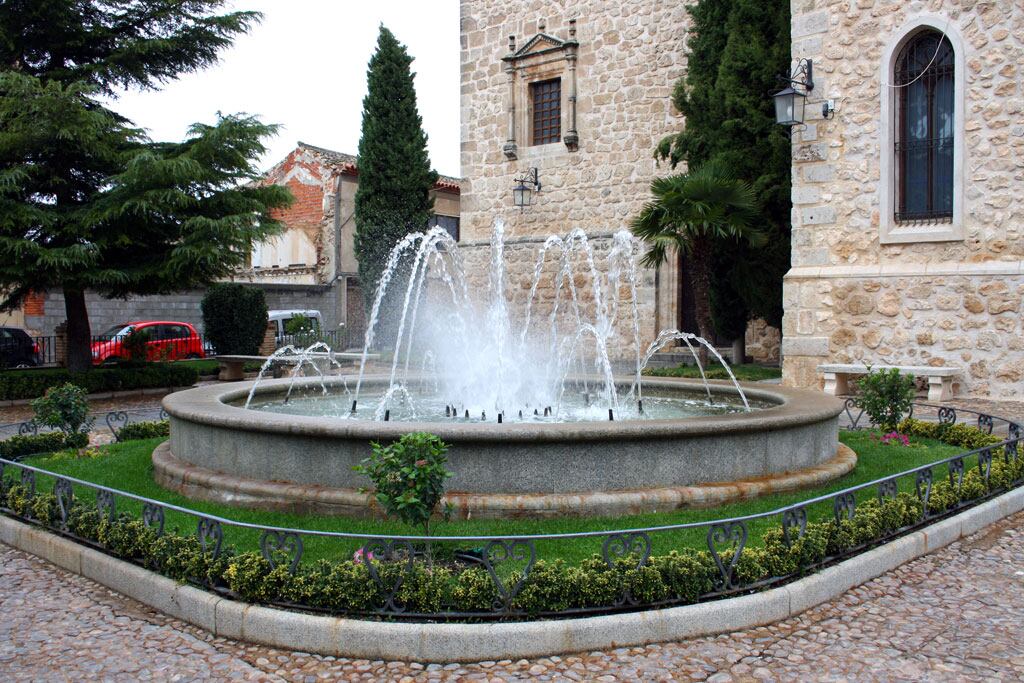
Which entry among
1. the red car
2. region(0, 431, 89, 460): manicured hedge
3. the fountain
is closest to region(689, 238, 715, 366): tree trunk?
the fountain

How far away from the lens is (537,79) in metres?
19.3

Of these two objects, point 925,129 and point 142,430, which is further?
point 925,129

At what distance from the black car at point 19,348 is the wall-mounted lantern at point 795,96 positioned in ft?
51.8

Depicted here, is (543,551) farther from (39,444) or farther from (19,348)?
(19,348)

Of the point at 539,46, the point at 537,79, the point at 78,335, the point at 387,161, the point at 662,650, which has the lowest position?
the point at 662,650

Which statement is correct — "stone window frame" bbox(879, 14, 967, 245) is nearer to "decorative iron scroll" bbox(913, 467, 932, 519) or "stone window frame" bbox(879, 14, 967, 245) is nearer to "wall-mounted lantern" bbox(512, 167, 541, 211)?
"decorative iron scroll" bbox(913, 467, 932, 519)

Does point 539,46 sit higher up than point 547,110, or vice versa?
point 539,46

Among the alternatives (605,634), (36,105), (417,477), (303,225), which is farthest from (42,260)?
(303,225)

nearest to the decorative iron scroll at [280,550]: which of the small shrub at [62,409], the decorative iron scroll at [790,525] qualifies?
the decorative iron scroll at [790,525]

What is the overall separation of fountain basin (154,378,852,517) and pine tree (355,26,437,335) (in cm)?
1682

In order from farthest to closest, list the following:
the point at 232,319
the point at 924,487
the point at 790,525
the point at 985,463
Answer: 1. the point at 232,319
2. the point at 985,463
3. the point at 924,487
4. the point at 790,525

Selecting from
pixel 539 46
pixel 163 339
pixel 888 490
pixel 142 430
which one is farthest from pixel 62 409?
pixel 539 46

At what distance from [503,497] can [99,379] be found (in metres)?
11.9

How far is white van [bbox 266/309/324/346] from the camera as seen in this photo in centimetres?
2262
